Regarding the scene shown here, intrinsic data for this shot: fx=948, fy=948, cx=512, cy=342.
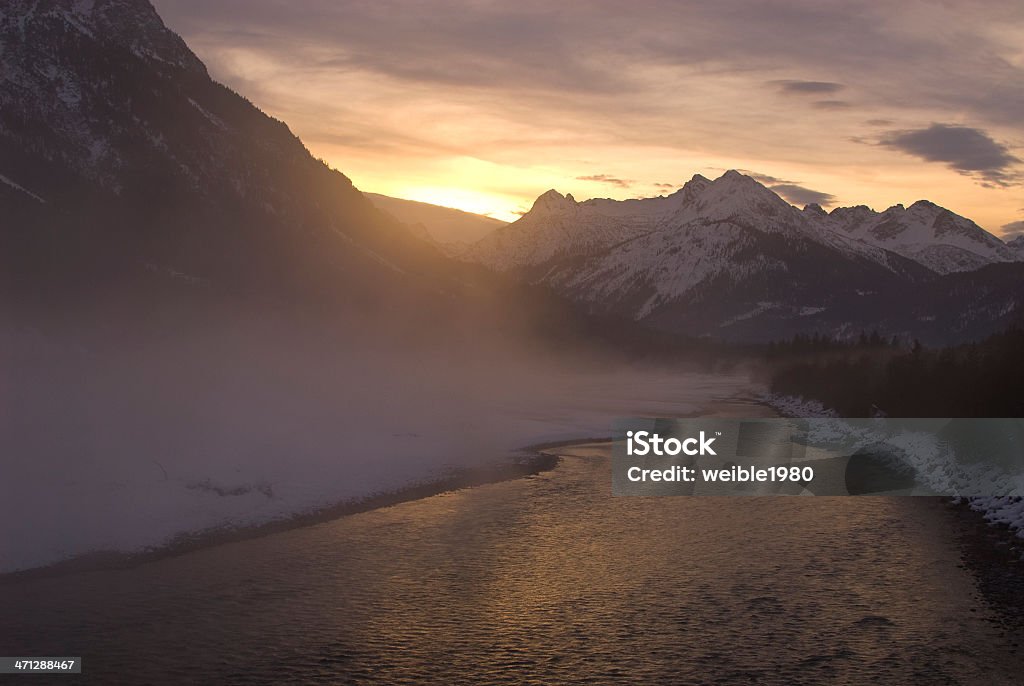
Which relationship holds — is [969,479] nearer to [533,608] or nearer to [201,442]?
[533,608]

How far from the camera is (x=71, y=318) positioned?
151m

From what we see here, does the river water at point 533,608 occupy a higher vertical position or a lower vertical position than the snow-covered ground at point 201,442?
lower

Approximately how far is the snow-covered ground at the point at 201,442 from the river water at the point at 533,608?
5.03 m

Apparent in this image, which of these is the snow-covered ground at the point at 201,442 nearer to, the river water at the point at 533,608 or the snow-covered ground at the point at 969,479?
the river water at the point at 533,608

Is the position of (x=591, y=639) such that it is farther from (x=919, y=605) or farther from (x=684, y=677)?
(x=919, y=605)

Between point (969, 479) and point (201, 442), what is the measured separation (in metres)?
43.7

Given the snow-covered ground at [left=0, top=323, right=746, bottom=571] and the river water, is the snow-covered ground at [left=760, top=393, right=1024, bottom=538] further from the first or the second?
the snow-covered ground at [left=0, top=323, right=746, bottom=571]

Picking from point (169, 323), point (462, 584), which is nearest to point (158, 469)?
point (462, 584)

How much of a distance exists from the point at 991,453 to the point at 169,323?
145 meters

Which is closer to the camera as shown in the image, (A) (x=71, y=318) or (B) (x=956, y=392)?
(B) (x=956, y=392)

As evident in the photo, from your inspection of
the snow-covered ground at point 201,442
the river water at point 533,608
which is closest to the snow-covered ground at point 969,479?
the river water at point 533,608

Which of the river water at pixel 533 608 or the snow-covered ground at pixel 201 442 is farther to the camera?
the snow-covered ground at pixel 201 442

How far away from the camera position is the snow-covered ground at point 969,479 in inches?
1733

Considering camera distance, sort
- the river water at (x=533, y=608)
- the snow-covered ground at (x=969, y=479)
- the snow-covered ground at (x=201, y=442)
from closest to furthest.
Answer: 1. the river water at (x=533, y=608)
2. the snow-covered ground at (x=201, y=442)
3. the snow-covered ground at (x=969, y=479)
